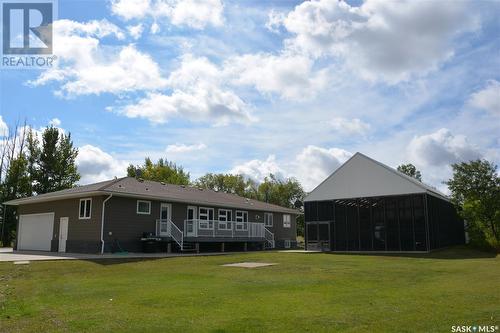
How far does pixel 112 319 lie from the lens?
726cm

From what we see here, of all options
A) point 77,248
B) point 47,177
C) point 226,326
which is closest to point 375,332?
point 226,326

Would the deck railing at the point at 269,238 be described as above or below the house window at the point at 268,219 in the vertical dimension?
below

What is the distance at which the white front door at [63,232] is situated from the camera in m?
25.3

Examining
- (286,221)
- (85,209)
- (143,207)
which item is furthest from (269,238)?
(85,209)

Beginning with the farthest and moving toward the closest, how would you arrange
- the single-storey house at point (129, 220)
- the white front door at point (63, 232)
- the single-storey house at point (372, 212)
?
the single-storey house at point (372, 212), the white front door at point (63, 232), the single-storey house at point (129, 220)

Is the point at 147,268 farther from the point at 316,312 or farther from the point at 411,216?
the point at 411,216

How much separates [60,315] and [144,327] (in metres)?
1.97

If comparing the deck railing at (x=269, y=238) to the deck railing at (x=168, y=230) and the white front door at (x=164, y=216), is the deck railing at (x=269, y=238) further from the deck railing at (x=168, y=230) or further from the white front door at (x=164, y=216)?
the deck railing at (x=168, y=230)

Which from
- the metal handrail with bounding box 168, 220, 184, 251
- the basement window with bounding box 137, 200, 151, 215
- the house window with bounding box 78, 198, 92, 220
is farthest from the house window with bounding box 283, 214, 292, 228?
the house window with bounding box 78, 198, 92, 220

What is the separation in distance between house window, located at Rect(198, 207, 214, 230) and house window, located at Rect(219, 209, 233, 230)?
2.60ft

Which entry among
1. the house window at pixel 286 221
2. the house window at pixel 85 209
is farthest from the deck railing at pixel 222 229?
the house window at pixel 85 209

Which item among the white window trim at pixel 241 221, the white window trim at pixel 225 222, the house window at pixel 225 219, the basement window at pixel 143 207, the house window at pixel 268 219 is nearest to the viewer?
the basement window at pixel 143 207

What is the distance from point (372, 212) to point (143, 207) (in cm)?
1487

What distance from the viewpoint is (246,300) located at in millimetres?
9086
